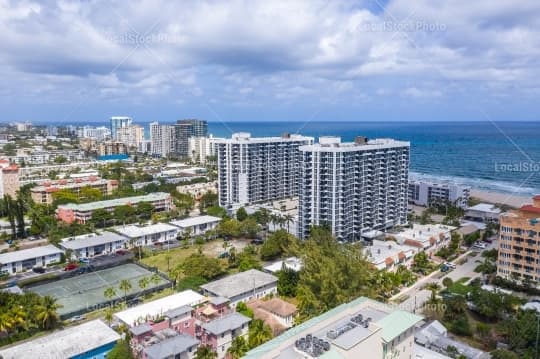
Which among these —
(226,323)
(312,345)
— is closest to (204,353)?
(226,323)

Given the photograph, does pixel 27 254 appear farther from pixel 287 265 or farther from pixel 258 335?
pixel 258 335

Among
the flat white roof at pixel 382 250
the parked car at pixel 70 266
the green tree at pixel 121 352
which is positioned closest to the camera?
the green tree at pixel 121 352

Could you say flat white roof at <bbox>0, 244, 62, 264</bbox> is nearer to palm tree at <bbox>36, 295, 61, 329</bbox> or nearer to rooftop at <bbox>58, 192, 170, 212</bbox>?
rooftop at <bbox>58, 192, 170, 212</bbox>

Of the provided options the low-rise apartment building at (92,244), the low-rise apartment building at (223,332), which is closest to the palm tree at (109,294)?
the low-rise apartment building at (223,332)

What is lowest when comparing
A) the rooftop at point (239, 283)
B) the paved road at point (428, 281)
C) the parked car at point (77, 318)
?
the parked car at point (77, 318)

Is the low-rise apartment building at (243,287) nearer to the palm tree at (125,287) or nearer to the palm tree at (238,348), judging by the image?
the palm tree at (125,287)

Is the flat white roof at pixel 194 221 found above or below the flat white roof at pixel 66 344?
above

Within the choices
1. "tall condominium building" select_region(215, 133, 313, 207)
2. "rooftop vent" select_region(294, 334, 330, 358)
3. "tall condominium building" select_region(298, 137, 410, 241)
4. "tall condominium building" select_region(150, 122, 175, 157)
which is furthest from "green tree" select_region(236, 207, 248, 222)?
"tall condominium building" select_region(150, 122, 175, 157)

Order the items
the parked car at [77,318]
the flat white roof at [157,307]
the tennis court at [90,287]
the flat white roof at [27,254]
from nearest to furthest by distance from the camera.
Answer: the flat white roof at [157,307] < the parked car at [77,318] < the tennis court at [90,287] < the flat white roof at [27,254]

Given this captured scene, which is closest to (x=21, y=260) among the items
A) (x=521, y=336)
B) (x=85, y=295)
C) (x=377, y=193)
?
(x=85, y=295)
